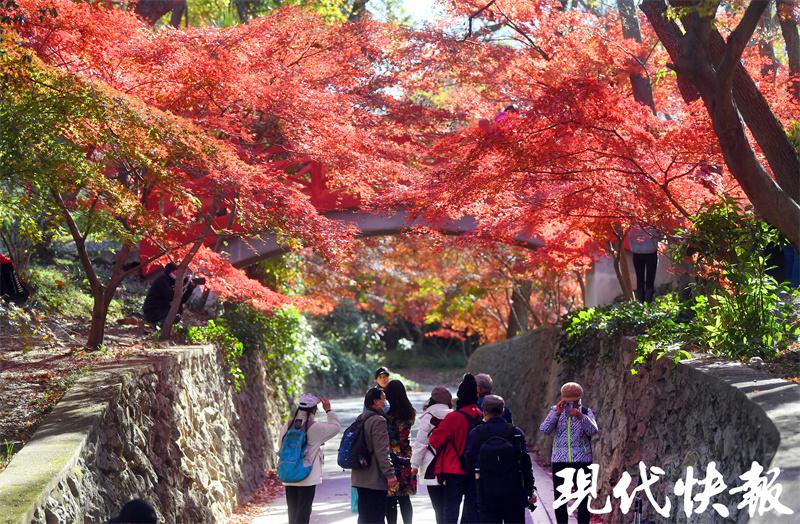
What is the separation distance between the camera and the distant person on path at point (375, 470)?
25.1 ft

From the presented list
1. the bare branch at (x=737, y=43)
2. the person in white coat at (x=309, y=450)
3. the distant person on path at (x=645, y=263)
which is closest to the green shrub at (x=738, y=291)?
the bare branch at (x=737, y=43)

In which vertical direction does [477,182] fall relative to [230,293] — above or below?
above

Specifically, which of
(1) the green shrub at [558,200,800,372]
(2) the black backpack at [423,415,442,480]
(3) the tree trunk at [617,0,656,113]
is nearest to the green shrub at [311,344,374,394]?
(3) the tree trunk at [617,0,656,113]

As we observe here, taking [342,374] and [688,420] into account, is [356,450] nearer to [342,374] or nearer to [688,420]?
[688,420]

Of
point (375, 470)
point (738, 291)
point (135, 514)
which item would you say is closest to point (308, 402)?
point (375, 470)

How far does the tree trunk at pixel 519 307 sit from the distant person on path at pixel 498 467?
17100 mm

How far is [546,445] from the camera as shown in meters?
15.0

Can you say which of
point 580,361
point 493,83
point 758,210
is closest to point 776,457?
point 758,210

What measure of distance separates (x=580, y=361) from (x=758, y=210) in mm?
5762

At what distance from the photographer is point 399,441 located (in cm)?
842

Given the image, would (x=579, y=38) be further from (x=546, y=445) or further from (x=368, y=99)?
(x=546, y=445)

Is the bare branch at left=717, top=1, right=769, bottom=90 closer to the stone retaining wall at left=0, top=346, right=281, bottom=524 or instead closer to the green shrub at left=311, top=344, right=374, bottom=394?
the stone retaining wall at left=0, top=346, right=281, bottom=524

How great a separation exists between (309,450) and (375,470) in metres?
0.65

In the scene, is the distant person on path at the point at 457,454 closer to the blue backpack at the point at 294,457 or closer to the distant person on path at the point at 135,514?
the blue backpack at the point at 294,457
